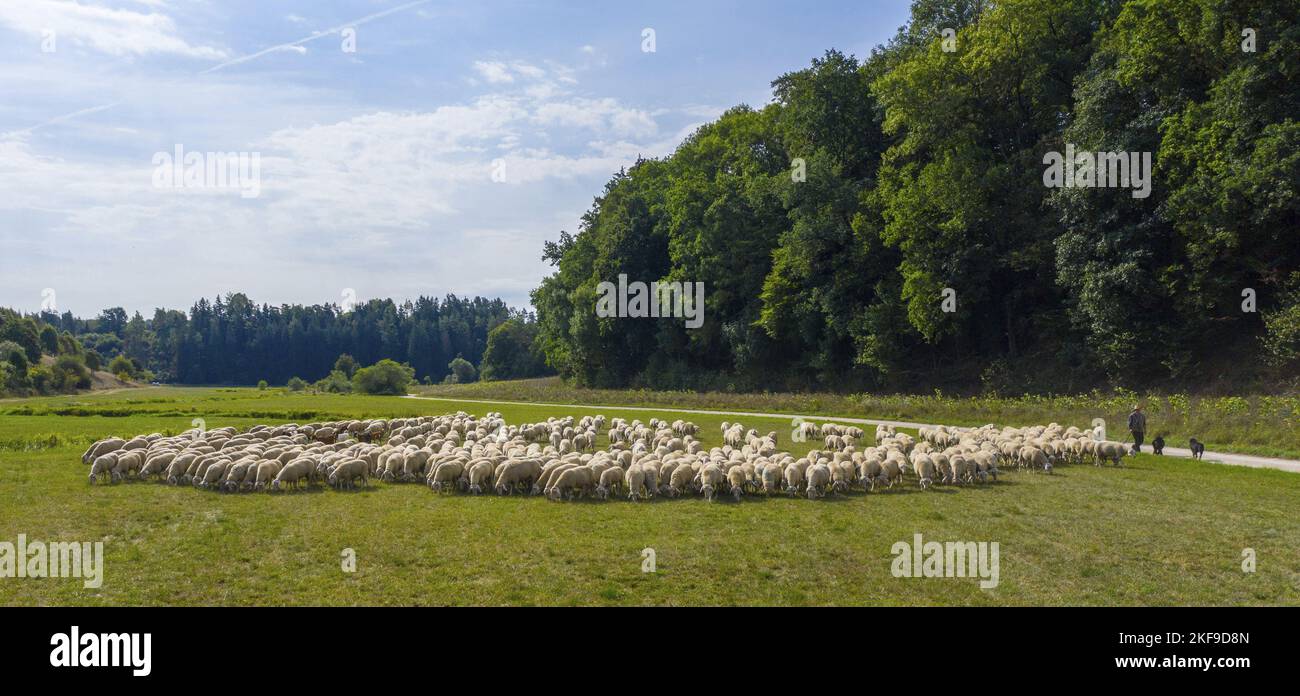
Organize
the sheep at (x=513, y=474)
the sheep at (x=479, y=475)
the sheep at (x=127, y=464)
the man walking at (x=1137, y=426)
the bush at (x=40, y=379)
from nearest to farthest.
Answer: the sheep at (x=513, y=474) < the sheep at (x=479, y=475) < the sheep at (x=127, y=464) < the man walking at (x=1137, y=426) < the bush at (x=40, y=379)

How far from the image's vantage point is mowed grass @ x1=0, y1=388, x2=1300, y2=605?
37.6 feet

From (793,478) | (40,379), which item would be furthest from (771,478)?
(40,379)

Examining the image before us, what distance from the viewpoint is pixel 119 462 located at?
22266 millimetres

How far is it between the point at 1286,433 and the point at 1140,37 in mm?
23016

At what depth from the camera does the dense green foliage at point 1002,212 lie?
37312 mm

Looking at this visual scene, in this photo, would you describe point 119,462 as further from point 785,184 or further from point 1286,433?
point 785,184

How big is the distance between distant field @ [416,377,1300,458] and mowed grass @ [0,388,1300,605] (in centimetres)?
620

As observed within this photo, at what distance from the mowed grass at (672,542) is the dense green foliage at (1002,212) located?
21178 mm

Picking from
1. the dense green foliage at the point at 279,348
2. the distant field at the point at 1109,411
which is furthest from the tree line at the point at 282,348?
the distant field at the point at 1109,411

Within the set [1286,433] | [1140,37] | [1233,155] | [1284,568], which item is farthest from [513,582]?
[1140,37]

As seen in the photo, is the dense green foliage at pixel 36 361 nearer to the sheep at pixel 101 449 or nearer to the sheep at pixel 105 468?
the sheep at pixel 101 449

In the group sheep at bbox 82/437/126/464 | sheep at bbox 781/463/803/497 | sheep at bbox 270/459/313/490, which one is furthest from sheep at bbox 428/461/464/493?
sheep at bbox 82/437/126/464

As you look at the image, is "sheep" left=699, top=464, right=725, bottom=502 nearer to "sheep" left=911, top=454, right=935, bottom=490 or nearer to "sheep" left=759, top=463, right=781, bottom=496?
"sheep" left=759, top=463, right=781, bottom=496

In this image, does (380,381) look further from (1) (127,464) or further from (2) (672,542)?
(2) (672,542)
